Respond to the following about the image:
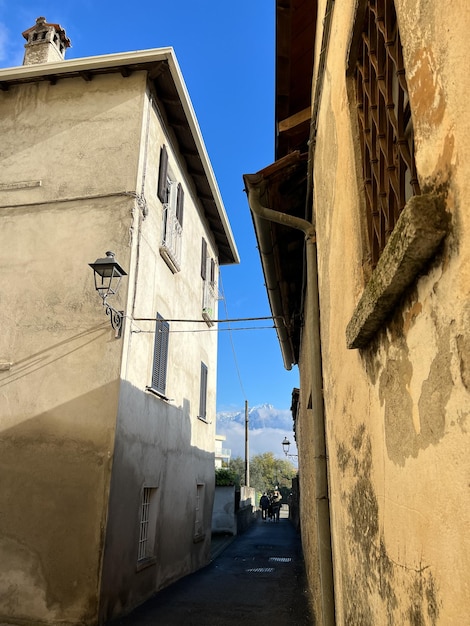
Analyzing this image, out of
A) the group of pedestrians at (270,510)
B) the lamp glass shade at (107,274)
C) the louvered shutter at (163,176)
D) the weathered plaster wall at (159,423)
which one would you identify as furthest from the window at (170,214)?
the group of pedestrians at (270,510)

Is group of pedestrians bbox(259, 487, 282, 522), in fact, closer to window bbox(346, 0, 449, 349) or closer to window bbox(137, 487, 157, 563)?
window bbox(137, 487, 157, 563)

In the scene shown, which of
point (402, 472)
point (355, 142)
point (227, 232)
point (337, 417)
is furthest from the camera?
point (227, 232)

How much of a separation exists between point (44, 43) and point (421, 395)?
12116mm

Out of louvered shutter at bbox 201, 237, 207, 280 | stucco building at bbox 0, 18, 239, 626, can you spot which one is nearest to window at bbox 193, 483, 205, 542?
stucco building at bbox 0, 18, 239, 626

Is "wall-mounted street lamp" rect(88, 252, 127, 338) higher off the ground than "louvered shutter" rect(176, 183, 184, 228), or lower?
lower

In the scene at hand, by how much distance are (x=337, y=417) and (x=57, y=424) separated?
5663mm

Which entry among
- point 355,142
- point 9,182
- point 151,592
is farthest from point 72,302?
point 355,142

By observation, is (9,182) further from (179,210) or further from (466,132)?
(466,132)

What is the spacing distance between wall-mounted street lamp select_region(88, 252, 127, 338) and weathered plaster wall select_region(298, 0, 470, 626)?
5.34 m

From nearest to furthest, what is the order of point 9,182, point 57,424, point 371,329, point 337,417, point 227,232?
point 371,329, point 337,417, point 57,424, point 9,182, point 227,232

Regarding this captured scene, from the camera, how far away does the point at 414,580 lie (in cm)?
146

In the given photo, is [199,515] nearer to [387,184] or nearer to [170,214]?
[170,214]

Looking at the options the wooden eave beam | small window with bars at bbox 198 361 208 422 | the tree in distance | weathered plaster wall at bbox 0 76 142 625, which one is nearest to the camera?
the wooden eave beam

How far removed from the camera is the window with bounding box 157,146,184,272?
9.72 meters
